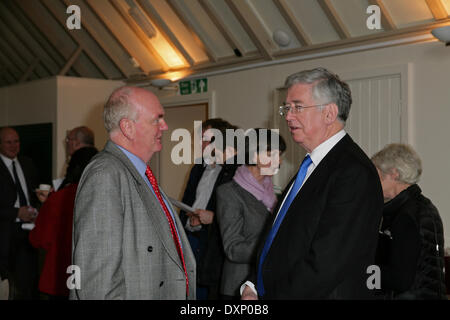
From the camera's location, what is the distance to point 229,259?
2.76 m

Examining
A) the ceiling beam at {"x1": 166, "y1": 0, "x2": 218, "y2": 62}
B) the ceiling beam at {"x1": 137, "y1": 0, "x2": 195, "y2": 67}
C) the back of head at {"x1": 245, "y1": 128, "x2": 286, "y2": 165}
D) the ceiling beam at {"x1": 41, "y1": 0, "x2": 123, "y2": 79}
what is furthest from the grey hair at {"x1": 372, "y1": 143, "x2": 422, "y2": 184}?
the ceiling beam at {"x1": 41, "y1": 0, "x2": 123, "y2": 79}

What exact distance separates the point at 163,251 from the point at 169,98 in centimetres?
487

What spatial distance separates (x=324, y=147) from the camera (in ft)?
6.17

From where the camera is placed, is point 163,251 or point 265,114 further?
point 265,114

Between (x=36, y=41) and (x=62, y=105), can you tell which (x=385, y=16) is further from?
(x=36, y=41)

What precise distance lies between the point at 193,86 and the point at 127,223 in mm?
4597

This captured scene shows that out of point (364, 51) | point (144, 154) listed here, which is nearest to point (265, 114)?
point (364, 51)

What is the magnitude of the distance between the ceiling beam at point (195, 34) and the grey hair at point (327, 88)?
12.9ft

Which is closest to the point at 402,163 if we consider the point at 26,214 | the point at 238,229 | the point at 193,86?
the point at 238,229

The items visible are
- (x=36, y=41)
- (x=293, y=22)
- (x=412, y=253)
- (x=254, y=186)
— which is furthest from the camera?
(x=36, y=41)

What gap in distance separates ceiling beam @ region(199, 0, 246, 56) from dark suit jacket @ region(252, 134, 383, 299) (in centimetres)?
384

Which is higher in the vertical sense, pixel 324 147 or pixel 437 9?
pixel 437 9

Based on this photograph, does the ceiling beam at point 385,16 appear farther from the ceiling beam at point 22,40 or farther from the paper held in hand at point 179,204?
the ceiling beam at point 22,40

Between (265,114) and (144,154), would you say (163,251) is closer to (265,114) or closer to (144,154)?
(144,154)
